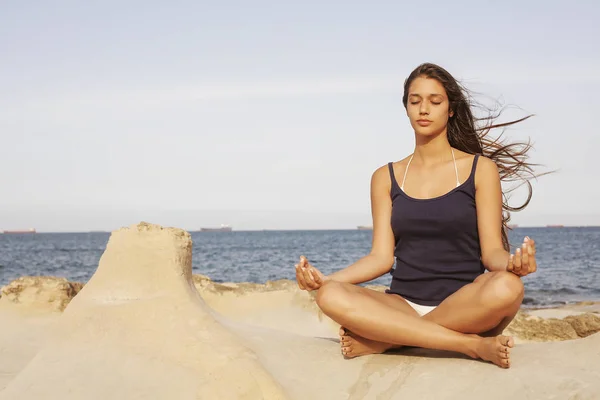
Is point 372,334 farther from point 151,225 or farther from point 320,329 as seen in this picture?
point 320,329

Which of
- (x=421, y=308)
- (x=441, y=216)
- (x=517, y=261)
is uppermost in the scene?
(x=441, y=216)

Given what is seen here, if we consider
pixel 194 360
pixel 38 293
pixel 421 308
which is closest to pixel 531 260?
pixel 421 308

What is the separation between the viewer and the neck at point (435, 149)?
3.95 m

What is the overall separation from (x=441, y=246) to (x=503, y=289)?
1.76 ft

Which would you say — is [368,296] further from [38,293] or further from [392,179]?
[38,293]

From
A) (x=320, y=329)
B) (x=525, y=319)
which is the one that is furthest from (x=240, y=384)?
(x=525, y=319)

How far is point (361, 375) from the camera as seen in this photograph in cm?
346

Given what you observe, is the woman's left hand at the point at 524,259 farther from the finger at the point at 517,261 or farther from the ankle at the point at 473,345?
the ankle at the point at 473,345

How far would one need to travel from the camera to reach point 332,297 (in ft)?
11.5

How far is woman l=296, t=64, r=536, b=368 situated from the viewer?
333cm

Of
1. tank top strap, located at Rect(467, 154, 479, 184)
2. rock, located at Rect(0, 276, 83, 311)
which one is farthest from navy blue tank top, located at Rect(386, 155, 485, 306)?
rock, located at Rect(0, 276, 83, 311)

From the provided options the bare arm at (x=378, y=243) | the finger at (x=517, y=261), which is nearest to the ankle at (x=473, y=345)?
the finger at (x=517, y=261)

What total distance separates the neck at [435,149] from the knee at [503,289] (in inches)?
36.7

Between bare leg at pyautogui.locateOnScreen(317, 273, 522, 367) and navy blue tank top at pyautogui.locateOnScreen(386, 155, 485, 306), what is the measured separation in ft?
0.69
